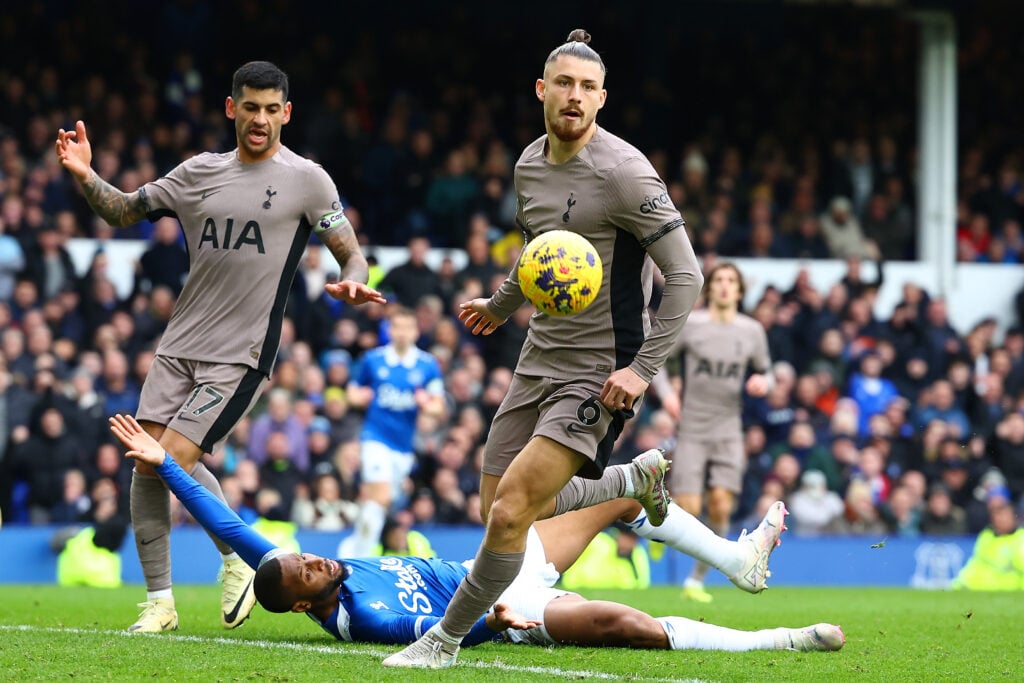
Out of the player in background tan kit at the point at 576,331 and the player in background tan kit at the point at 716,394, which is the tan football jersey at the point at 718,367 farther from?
the player in background tan kit at the point at 576,331

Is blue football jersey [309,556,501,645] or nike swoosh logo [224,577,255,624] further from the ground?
blue football jersey [309,556,501,645]

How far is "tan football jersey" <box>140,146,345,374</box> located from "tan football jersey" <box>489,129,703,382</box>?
173 centimetres

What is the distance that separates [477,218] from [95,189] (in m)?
9.45

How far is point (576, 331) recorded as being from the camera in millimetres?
6875

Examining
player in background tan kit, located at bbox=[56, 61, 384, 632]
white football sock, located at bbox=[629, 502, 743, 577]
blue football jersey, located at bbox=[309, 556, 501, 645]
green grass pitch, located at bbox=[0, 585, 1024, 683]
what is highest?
player in background tan kit, located at bbox=[56, 61, 384, 632]

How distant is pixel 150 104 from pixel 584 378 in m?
12.7

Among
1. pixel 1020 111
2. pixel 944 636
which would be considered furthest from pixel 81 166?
pixel 1020 111

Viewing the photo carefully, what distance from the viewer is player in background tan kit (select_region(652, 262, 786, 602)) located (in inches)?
499

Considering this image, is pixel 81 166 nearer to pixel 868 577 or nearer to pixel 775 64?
pixel 868 577

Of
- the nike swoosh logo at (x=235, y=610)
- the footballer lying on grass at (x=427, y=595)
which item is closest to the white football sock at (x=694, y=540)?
the footballer lying on grass at (x=427, y=595)

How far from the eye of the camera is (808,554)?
1529 centimetres

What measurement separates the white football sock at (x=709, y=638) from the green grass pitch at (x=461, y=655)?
0.14 ft

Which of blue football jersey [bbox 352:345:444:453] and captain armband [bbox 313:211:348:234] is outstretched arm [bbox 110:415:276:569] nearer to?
captain armband [bbox 313:211:348:234]

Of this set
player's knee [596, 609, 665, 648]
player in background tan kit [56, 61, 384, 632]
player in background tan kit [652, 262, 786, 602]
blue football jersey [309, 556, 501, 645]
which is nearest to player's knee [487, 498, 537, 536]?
blue football jersey [309, 556, 501, 645]
